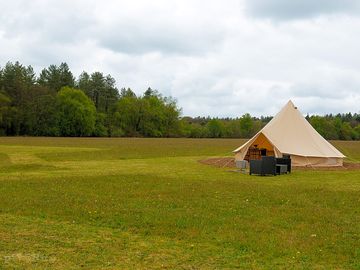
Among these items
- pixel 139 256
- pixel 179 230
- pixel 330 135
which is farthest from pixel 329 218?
pixel 330 135

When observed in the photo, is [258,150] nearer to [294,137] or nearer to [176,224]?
[294,137]

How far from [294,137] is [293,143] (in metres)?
0.55

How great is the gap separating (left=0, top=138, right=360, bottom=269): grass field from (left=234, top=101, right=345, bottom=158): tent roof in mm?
8438

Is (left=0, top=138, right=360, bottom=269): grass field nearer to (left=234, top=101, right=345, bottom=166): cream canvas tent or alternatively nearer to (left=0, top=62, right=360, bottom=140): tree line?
(left=234, top=101, right=345, bottom=166): cream canvas tent

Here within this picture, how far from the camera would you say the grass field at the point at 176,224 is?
22.4 ft

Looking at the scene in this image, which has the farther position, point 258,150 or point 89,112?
point 89,112

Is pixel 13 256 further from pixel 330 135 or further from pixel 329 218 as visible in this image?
pixel 330 135

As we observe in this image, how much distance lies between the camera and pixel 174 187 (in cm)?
1489

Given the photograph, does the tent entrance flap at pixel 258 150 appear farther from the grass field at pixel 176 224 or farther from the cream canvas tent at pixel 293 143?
the grass field at pixel 176 224

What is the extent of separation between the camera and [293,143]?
25578 mm

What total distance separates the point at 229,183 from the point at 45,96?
71962 millimetres

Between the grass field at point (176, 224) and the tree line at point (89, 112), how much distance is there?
6631 cm

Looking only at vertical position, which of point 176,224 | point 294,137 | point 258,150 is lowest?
point 176,224

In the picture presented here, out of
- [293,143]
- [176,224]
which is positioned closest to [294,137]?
[293,143]
